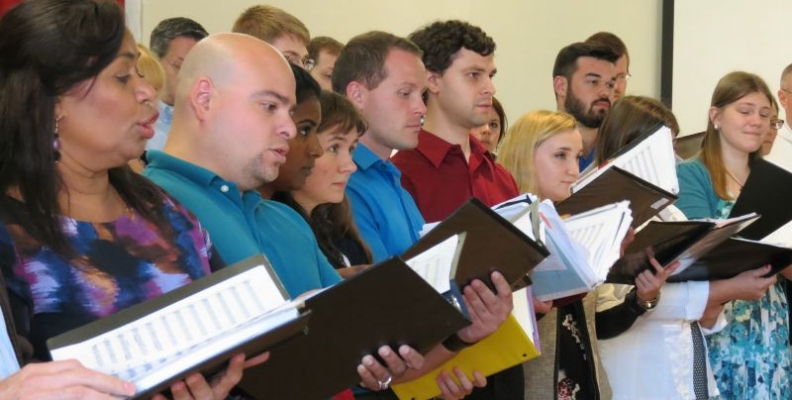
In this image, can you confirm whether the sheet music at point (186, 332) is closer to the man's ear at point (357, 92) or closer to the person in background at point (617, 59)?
the man's ear at point (357, 92)

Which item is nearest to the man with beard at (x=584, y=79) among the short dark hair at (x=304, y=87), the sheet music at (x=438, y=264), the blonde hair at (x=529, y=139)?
the blonde hair at (x=529, y=139)

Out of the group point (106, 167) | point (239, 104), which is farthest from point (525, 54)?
point (106, 167)

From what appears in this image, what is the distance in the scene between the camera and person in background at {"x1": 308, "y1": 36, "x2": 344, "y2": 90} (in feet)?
14.3

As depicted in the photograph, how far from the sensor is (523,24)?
258 inches

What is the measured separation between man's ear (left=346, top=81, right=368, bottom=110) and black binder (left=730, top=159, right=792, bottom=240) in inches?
48.8

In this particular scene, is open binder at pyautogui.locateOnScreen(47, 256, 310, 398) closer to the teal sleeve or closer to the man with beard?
the teal sleeve

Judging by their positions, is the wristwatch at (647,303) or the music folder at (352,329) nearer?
the music folder at (352,329)

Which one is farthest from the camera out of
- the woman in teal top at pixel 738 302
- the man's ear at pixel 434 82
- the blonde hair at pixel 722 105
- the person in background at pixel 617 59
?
the person in background at pixel 617 59

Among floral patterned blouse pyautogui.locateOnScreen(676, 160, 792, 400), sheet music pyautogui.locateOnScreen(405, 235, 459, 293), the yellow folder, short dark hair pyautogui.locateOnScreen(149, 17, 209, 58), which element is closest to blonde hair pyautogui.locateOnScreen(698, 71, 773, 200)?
floral patterned blouse pyautogui.locateOnScreen(676, 160, 792, 400)

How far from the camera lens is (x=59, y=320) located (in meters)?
1.67

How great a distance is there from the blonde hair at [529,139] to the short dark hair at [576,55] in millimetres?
1420

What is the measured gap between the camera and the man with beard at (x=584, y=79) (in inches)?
200

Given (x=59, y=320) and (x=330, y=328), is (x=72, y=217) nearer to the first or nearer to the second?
(x=59, y=320)

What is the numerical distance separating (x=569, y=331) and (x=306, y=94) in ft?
3.93
